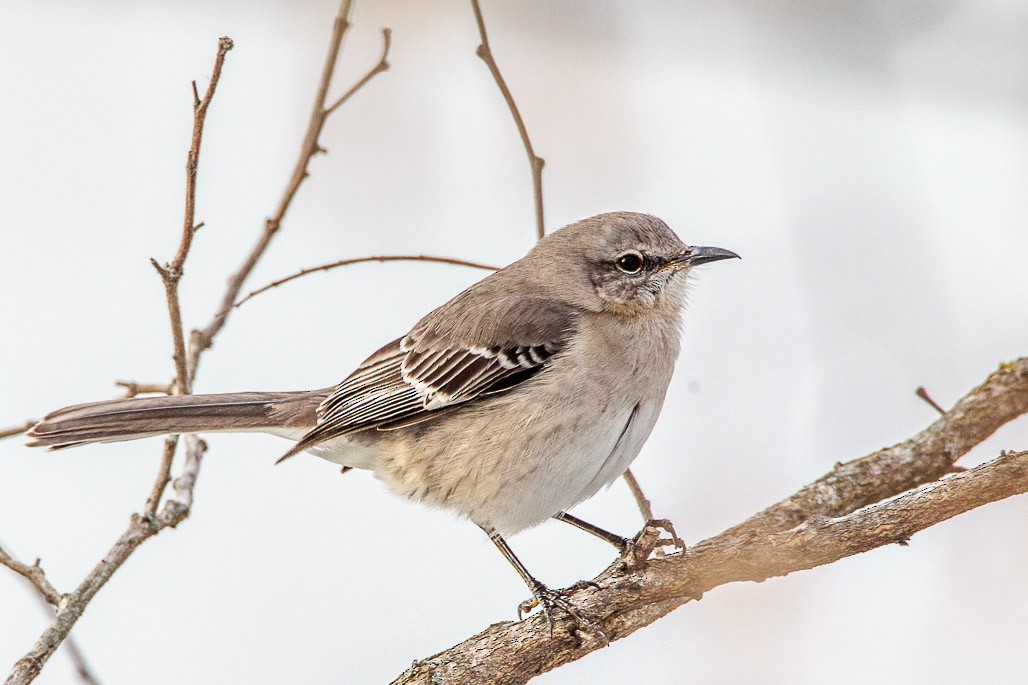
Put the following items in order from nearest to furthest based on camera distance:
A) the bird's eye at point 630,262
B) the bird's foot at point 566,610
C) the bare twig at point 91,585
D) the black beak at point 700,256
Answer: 1. the bare twig at point 91,585
2. the bird's foot at point 566,610
3. the black beak at point 700,256
4. the bird's eye at point 630,262

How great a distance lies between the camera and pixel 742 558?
3996 mm

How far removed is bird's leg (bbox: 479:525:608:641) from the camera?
13.9 ft

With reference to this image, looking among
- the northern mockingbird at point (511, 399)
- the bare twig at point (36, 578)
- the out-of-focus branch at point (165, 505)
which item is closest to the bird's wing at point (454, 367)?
the northern mockingbird at point (511, 399)

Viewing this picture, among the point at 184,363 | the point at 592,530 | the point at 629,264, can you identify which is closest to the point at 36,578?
the point at 184,363

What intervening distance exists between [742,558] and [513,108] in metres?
2.48

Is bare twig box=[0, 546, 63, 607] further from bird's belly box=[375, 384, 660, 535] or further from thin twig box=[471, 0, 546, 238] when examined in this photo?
thin twig box=[471, 0, 546, 238]

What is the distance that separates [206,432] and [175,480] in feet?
1.57

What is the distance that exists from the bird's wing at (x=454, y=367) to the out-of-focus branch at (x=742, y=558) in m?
1.29

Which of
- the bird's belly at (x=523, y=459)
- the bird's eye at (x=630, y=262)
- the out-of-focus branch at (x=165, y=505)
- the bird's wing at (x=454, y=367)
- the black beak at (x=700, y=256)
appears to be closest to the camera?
the out-of-focus branch at (x=165, y=505)

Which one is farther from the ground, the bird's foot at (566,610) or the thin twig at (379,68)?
the thin twig at (379,68)

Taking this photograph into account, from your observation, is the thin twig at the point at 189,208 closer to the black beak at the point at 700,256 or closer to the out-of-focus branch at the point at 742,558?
the out-of-focus branch at the point at 742,558

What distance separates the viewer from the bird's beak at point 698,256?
548cm

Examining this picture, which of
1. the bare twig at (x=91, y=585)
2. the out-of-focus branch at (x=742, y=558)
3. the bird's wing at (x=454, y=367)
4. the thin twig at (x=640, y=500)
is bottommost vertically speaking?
the out-of-focus branch at (x=742, y=558)

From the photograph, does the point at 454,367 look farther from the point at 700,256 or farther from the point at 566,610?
the point at 566,610
